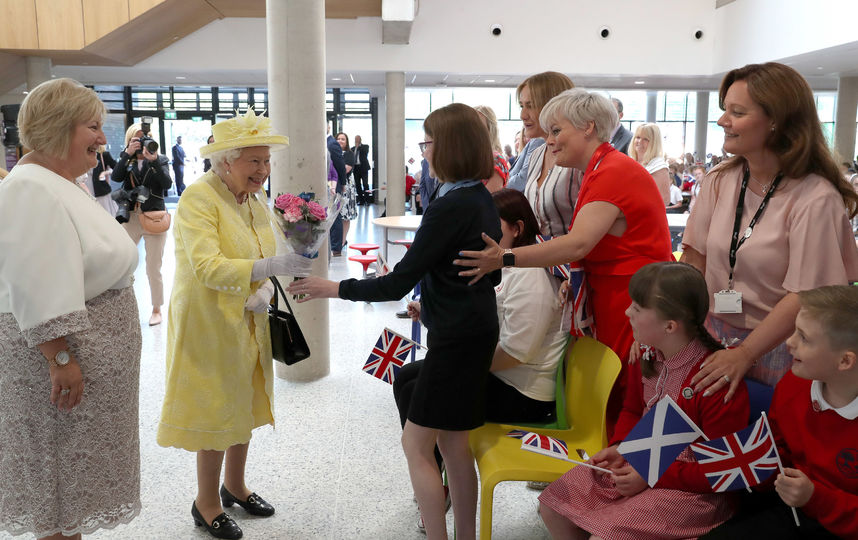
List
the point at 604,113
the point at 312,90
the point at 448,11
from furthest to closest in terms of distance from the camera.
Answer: the point at 448,11, the point at 312,90, the point at 604,113

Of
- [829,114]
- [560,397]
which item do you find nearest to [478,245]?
[560,397]

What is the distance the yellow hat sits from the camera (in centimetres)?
244

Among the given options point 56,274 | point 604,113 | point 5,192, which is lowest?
point 56,274

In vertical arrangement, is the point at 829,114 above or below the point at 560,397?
above

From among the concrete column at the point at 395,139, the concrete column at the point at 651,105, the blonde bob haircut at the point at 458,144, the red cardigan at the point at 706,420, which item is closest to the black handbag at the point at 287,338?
the blonde bob haircut at the point at 458,144

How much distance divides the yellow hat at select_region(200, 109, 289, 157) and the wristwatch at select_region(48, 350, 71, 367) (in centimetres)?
89

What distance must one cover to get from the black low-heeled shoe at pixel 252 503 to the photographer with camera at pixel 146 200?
133 inches

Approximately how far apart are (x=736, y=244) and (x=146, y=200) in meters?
4.96

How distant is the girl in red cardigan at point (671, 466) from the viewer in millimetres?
1801

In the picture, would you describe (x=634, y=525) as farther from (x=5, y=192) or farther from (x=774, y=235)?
(x=5, y=192)

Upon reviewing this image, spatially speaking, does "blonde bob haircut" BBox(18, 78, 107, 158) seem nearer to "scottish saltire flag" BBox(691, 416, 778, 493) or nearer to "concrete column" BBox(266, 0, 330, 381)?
"scottish saltire flag" BBox(691, 416, 778, 493)

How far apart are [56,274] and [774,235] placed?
6.31 ft

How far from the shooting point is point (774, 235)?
6.23ft

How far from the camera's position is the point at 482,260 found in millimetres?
2029
